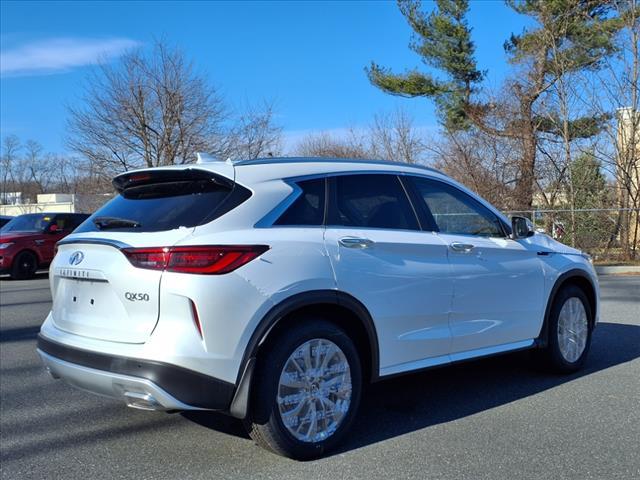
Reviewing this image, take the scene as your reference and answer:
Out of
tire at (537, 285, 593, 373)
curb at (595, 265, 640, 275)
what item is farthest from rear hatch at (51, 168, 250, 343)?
curb at (595, 265, 640, 275)

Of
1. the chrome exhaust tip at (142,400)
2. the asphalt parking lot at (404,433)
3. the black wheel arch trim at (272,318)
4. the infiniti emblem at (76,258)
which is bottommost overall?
the asphalt parking lot at (404,433)

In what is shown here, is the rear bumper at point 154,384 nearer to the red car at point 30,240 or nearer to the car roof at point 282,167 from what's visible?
the car roof at point 282,167

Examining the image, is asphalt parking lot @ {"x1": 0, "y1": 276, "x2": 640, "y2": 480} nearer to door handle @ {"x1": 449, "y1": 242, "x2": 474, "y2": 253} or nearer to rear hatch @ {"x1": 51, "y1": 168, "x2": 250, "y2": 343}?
rear hatch @ {"x1": 51, "y1": 168, "x2": 250, "y2": 343}

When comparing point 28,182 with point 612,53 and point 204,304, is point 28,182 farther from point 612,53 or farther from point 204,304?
point 204,304

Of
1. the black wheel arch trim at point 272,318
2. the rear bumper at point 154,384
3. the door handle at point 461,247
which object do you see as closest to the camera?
the rear bumper at point 154,384

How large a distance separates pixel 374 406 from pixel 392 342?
0.98 m

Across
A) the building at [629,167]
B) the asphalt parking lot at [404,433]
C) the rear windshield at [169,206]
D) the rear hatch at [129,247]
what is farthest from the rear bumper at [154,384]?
the building at [629,167]

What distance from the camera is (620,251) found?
708 inches

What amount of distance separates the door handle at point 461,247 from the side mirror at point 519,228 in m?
0.63

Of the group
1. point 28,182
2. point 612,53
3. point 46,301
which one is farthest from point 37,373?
point 28,182

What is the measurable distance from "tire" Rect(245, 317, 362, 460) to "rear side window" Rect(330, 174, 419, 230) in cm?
78

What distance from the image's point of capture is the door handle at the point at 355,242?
4121 millimetres

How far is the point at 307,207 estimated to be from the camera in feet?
13.6

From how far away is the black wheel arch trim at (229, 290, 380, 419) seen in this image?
358cm
